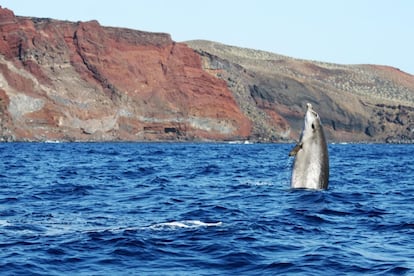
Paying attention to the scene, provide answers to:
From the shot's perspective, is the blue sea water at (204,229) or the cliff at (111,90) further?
the cliff at (111,90)

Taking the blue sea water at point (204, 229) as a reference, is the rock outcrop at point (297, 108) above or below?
above

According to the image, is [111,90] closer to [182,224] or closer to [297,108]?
[297,108]

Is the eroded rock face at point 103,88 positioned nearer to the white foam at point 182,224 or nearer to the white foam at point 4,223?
the white foam at point 4,223

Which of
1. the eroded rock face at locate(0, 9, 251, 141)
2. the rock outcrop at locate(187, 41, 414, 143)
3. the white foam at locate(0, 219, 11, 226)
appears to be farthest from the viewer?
the rock outcrop at locate(187, 41, 414, 143)

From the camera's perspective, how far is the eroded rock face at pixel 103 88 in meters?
109

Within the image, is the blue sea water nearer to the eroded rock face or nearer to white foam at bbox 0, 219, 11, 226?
white foam at bbox 0, 219, 11, 226

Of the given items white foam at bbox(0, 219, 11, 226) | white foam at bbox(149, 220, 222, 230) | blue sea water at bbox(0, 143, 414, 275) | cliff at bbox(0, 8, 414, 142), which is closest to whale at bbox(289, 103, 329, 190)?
blue sea water at bbox(0, 143, 414, 275)

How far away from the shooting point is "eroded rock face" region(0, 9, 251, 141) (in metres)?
109

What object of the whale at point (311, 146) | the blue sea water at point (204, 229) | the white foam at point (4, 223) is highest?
the whale at point (311, 146)

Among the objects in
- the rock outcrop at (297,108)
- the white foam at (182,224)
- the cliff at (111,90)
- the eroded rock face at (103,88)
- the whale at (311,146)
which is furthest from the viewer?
the rock outcrop at (297,108)

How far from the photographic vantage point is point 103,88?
118m

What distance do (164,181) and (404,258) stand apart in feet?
57.1

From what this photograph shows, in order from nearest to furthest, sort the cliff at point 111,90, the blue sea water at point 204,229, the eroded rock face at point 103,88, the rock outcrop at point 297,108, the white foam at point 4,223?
the blue sea water at point 204,229 → the white foam at point 4,223 → the eroded rock face at point 103,88 → the cliff at point 111,90 → the rock outcrop at point 297,108

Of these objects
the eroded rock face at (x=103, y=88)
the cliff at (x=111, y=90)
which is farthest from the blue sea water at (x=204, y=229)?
the cliff at (x=111, y=90)
